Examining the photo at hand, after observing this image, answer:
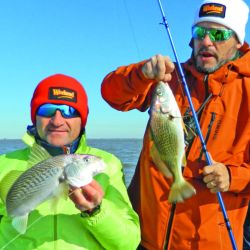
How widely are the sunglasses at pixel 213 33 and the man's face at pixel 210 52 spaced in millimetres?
31

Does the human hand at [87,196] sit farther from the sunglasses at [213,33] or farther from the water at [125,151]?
the water at [125,151]

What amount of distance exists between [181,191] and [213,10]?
192 centimetres

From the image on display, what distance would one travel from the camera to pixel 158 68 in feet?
12.6

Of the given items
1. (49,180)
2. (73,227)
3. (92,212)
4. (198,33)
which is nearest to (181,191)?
(92,212)

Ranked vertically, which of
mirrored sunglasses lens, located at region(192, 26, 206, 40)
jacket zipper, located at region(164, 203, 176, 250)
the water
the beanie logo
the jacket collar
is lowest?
the water

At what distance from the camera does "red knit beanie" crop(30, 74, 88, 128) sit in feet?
14.7

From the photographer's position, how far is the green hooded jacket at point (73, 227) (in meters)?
3.87

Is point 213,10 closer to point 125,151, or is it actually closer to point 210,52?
point 210,52

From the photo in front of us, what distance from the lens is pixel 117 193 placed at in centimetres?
421

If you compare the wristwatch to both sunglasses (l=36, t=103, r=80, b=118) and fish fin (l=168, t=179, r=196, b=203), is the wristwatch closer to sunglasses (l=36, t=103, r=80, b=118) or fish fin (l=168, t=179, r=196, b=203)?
fish fin (l=168, t=179, r=196, b=203)

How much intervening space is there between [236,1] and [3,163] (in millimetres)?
2980

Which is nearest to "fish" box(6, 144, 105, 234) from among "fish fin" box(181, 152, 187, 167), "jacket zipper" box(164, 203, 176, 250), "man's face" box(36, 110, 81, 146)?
"man's face" box(36, 110, 81, 146)

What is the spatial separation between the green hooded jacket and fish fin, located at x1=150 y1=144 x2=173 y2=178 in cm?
40

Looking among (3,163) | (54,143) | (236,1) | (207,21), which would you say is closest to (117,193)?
(54,143)
